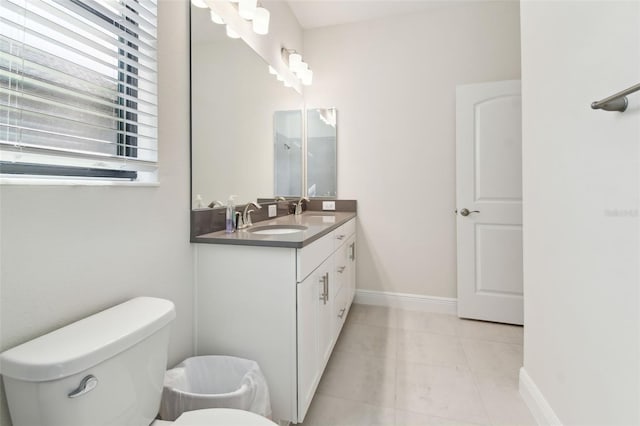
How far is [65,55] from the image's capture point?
867mm

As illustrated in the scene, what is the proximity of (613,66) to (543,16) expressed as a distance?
0.54 metres

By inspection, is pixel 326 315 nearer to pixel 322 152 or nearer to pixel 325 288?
pixel 325 288

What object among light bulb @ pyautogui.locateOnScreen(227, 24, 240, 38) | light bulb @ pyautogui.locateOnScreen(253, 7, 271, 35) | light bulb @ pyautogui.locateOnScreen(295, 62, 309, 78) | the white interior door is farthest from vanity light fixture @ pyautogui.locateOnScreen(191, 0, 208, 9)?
the white interior door

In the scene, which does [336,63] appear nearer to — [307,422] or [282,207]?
[282,207]

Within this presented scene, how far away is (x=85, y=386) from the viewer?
0.67 metres

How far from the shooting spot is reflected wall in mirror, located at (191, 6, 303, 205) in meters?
1.38

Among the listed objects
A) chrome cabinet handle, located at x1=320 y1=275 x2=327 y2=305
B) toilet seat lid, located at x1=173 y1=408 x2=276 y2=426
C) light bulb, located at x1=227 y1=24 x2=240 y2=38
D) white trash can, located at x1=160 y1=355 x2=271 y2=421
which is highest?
light bulb, located at x1=227 y1=24 x2=240 y2=38

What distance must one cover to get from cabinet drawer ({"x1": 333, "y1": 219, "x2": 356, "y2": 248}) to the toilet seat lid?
1.11 metres

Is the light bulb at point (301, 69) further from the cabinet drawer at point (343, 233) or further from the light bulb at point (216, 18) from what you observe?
the cabinet drawer at point (343, 233)

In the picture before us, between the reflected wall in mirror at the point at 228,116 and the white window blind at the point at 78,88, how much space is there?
254mm

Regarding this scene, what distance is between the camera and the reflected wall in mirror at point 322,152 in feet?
9.05

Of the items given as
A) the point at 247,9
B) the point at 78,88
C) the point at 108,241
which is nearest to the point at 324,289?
the point at 108,241

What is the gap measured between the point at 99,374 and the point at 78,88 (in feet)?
2.75

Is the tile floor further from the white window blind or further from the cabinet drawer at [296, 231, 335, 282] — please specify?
the white window blind
